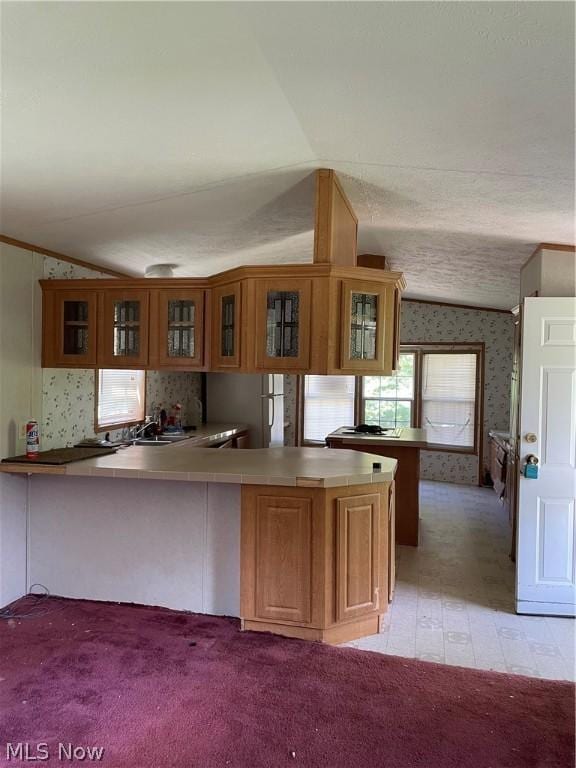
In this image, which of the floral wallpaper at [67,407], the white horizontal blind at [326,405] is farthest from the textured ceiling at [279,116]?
the white horizontal blind at [326,405]

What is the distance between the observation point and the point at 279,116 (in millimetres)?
2156

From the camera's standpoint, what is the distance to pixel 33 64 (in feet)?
5.41

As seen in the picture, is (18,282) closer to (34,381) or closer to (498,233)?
(34,381)

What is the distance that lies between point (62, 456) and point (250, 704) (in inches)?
72.0

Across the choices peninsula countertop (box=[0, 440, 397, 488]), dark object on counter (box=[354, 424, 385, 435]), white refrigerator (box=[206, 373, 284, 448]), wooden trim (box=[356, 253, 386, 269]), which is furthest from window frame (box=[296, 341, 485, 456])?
peninsula countertop (box=[0, 440, 397, 488])

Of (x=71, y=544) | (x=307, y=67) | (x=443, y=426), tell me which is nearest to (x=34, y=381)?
(x=71, y=544)

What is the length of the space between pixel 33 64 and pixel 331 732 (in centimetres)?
260

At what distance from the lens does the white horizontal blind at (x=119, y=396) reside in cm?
445

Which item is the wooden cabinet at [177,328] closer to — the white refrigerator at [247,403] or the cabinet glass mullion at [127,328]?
the cabinet glass mullion at [127,328]

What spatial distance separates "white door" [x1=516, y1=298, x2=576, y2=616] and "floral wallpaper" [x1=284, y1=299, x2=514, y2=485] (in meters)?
3.96

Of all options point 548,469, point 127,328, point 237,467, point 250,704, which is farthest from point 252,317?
point 548,469

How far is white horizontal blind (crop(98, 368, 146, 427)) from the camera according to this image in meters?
4.45

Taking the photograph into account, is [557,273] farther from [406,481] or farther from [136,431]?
[136,431]
